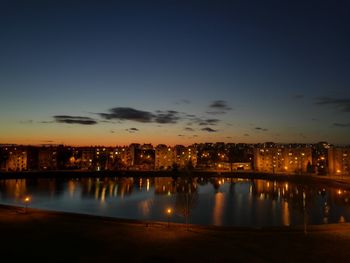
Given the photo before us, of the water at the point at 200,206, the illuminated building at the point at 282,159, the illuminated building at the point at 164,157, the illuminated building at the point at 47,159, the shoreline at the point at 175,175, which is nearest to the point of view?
the water at the point at 200,206

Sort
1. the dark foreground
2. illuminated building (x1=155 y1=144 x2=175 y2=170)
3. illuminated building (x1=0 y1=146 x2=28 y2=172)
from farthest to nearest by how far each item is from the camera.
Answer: illuminated building (x1=155 y1=144 x2=175 y2=170), illuminated building (x1=0 y1=146 x2=28 y2=172), the dark foreground

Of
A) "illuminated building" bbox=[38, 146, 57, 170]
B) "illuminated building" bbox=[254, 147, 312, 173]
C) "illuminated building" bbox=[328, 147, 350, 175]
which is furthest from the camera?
"illuminated building" bbox=[38, 146, 57, 170]

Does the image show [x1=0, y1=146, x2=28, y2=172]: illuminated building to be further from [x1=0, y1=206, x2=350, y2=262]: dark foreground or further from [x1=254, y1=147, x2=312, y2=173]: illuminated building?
[x1=0, y1=206, x2=350, y2=262]: dark foreground

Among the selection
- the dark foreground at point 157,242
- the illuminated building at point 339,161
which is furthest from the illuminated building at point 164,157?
the dark foreground at point 157,242

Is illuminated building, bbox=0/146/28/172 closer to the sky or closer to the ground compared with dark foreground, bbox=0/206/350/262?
closer to the sky

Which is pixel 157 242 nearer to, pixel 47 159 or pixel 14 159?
pixel 14 159

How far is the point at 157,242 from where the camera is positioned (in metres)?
17.2

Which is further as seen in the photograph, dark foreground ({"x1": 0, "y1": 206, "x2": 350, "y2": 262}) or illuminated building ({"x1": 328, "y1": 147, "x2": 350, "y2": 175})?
illuminated building ({"x1": 328, "y1": 147, "x2": 350, "y2": 175})

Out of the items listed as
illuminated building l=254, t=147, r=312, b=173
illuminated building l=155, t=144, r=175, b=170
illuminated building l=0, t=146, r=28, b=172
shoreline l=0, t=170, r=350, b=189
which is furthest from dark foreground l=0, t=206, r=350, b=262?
illuminated building l=155, t=144, r=175, b=170

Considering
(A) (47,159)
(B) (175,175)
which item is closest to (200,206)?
(B) (175,175)

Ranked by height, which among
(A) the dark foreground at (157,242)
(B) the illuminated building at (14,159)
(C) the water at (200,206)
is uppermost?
(B) the illuminated building at (14,159)

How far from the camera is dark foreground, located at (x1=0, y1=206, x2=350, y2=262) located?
49.0 feet

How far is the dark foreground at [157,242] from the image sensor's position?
1492 centimetres

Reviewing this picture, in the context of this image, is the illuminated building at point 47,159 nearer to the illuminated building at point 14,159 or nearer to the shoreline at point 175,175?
the illuminated building at point 14,159
